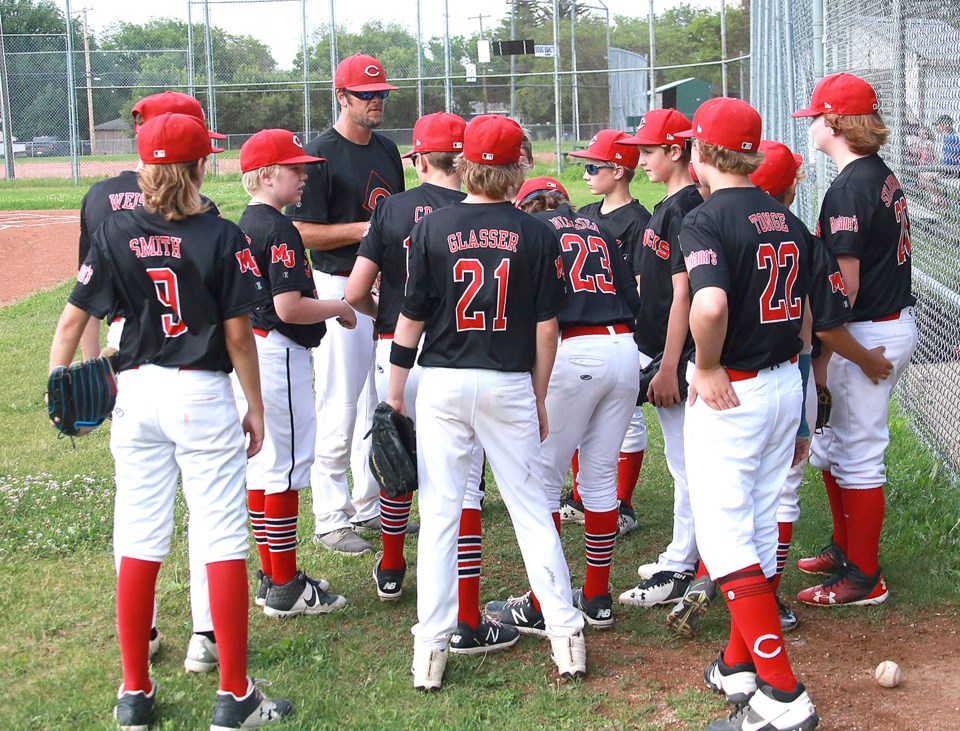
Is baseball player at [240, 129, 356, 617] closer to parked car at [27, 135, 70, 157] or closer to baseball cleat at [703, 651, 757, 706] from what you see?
baseball cleat at [703, 651, 757, 706]

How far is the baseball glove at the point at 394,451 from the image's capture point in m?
3.90

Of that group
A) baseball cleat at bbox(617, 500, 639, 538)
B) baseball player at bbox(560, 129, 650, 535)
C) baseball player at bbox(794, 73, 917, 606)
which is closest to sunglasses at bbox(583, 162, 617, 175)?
Answer: baseball player at bbox(560, 129, 650, 535)

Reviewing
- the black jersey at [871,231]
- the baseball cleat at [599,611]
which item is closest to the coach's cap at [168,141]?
the baseball cleat at [599,611]

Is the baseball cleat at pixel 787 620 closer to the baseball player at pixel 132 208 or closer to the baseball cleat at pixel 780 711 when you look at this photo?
the baseball cleat at pixel 780 711

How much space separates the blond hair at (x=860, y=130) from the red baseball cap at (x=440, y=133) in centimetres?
160

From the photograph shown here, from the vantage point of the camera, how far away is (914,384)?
697 centimetres

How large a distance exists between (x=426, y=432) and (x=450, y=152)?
1.29 metres

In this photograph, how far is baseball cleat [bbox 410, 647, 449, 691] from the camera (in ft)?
12.7

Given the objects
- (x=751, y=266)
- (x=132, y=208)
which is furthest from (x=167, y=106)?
(x=751, y=266)

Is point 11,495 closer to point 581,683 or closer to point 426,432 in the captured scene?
point 426,432

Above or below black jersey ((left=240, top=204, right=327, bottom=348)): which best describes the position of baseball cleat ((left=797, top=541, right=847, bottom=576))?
below

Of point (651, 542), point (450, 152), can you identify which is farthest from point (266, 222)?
point (651, 542)

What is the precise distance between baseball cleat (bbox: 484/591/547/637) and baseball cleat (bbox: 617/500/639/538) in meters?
1.23

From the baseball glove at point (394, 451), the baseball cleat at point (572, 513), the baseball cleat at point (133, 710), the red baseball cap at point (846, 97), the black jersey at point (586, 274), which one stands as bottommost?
the baseball cleat at point (572, 513)
